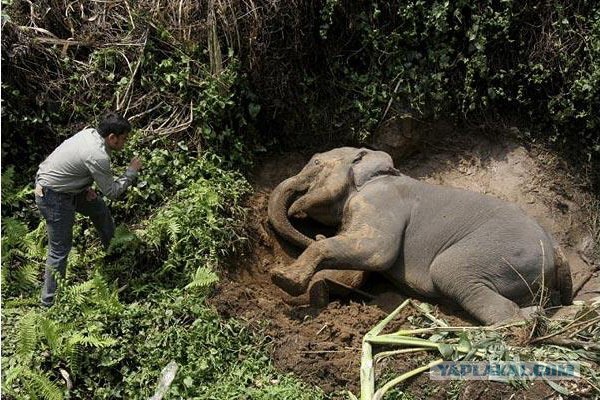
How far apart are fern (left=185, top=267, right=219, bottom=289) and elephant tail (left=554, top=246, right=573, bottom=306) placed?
312 centimetres

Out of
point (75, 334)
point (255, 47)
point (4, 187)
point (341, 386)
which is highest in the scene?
point (255, 47)

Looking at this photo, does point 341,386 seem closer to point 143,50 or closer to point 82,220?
point 82,220

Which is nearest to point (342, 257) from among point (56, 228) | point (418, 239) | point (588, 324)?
point (418, 239)

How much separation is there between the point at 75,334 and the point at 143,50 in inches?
136

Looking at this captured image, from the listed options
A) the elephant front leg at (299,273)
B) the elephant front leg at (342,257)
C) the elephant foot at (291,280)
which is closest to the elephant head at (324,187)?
the elephant front leg at (342,257)

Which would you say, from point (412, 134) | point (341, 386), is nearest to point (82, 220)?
point (341, 386)

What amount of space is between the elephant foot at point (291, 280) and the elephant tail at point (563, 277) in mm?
2348

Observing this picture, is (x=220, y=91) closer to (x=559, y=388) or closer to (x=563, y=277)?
(x=563, y=277)

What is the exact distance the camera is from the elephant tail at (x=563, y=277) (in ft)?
22.6

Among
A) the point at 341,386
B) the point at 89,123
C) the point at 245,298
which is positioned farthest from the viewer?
the point at 89,123

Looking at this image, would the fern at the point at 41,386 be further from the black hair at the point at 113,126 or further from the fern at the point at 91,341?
the black hair at the point at 113,126

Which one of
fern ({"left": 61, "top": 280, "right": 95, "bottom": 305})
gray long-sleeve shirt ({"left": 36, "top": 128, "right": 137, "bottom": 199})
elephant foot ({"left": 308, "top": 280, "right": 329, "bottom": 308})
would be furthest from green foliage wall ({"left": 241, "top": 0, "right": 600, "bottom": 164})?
fern ({"left": 61, "top": 280, "right": 95, "bottom": 305})

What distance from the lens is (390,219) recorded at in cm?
691

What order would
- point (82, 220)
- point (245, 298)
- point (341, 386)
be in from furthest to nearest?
1. point (82, 220)
2. point (245, 298)
3. point (341, 386)
